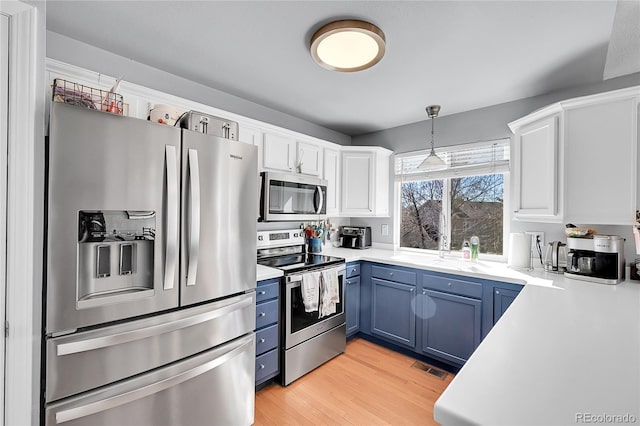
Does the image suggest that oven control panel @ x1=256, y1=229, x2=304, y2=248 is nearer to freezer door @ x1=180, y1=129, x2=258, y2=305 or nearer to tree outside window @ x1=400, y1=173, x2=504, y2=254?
freezer door @ x1=180, y1=129, x2=258, y2=305

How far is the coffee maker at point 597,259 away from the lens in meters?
1.93

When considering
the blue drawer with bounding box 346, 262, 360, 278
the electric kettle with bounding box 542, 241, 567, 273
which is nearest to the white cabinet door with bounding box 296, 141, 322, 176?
the blue drawer with bounding box 346, 262, 360, 278

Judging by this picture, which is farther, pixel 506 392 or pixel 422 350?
pixel 422 350

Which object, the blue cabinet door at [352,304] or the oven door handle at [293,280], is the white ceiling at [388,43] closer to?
the oven door handle at [293,280]

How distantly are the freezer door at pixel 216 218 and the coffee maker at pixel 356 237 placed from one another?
1.94 meters

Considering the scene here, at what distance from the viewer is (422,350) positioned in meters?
2.62

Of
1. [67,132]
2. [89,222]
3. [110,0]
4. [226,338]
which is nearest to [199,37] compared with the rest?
[110,0]

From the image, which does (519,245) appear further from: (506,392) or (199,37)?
(199,37)

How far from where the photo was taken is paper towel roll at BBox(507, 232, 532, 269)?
244 cm

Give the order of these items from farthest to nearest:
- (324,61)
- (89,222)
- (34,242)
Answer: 1. (324,61)
2. (89,222)
3. (34,242)

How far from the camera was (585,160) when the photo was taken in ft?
6.50

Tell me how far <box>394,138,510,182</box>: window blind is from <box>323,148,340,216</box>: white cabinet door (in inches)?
30.7

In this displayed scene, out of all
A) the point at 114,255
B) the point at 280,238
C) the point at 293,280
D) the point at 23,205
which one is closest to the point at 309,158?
the point at 280,238

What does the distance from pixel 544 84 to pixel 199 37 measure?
260 centimetres
